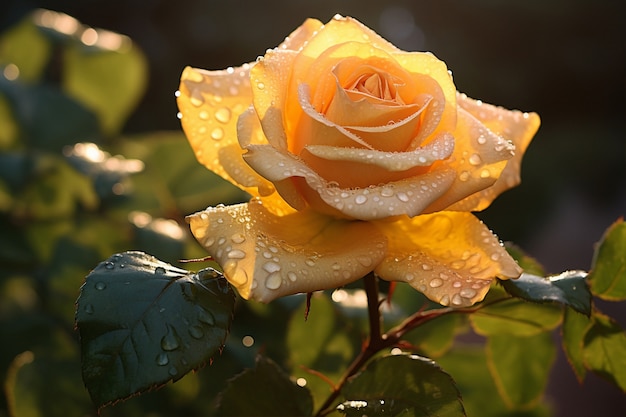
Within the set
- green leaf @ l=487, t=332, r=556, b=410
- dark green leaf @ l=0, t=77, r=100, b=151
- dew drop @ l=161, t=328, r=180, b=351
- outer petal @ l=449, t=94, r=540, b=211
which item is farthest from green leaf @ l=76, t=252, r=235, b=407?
dark green leaf @ l=0, t=77, r=100, b=151

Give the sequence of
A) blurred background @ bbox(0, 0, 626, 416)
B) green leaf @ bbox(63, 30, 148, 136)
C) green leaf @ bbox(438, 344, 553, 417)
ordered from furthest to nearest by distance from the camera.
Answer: blurred background @ bbox(0, 0, 626, 416) < green leaf @ bbox(63, 30, 148, 136) < green leaf @ bbox(438, 344, 553, 417)

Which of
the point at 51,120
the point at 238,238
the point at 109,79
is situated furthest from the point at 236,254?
the point at 109,79

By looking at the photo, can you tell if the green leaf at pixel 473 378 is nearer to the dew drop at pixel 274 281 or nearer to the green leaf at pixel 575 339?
the green leaf at pixel 575 339

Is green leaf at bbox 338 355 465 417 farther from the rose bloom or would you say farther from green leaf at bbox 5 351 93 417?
green leaf at bbox 5 351 93 417

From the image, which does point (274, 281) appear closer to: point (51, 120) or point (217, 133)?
point (217, 133)

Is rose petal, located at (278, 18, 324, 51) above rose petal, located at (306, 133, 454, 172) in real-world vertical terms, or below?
above
